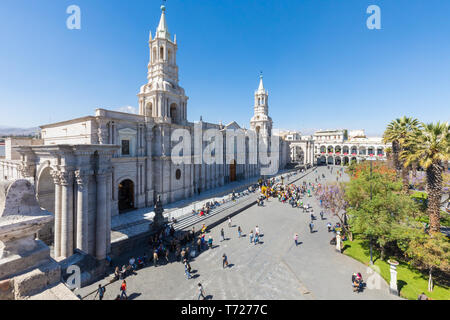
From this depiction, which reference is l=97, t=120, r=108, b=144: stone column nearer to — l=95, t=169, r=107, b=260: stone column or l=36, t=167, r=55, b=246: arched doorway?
l=36, t=167, r=55, b=246: arched doorway

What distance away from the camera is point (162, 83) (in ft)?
85.7

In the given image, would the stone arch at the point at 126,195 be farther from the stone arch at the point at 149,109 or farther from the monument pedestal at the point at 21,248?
the monument pedestal at the point at 21,248

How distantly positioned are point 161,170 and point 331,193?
19183 millimetres

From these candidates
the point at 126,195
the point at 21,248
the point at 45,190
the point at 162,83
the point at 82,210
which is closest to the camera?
the point at 21,248

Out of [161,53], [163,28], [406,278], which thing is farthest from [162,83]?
[406,278]

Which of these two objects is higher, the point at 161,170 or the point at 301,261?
the point at 161,170

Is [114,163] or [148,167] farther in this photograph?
[148,167]

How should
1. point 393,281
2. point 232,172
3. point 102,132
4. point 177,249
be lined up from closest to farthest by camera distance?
point 393,281, point 177,249, point 102,132, point 232,172

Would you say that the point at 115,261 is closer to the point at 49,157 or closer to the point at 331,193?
the point at 49,157

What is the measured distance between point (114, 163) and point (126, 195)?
4.68 metres

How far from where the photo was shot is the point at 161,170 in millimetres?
24781

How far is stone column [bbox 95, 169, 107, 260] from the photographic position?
12.3 metres

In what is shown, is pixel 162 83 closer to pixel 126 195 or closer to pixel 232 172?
pixel 126 195
